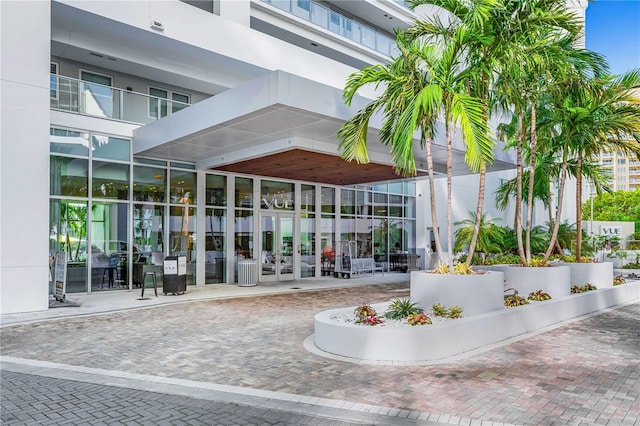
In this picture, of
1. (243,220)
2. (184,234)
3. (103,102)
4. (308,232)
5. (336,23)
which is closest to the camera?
(103,102)

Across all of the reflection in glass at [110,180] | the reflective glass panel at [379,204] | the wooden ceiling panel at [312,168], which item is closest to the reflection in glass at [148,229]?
the reflection in glass at [110,180]

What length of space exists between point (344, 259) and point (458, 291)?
12.0 meters

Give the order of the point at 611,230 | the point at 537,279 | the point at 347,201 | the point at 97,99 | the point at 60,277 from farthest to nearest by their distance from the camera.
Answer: the point at 611,230
the point at 347,201
the point at 97,99
the point at 60,277
the point at 537,279

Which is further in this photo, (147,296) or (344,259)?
(344,259)

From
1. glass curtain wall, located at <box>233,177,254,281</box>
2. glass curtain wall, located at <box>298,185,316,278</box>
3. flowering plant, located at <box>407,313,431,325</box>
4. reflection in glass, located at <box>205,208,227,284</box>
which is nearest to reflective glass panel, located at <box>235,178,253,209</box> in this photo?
glass curtain wall, located at <box>233,177,254,281</box>

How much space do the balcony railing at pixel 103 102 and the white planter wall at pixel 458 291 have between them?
10032 mm

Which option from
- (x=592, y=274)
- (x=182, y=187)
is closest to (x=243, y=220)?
(x=182, y=187)

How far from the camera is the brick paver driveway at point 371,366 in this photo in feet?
15.4

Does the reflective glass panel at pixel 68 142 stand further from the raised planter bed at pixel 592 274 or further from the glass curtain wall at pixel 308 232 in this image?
the raised planter bed at pixel 592 274

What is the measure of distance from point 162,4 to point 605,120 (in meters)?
12.6

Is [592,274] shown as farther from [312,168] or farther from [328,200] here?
[328,200]

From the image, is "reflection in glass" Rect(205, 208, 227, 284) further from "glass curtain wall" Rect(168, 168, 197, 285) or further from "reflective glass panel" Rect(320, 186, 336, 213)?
"reflective glass panel" Rect(320, 186, 336, 213)

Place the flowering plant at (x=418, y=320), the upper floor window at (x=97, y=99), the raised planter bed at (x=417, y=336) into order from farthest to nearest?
1. the upper floor window at (x=97, y=99)
2. the flowering plant at (x=418, y=320)
3. the raised planter bed at (x=417, y=336)

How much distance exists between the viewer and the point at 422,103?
23.2 ft
